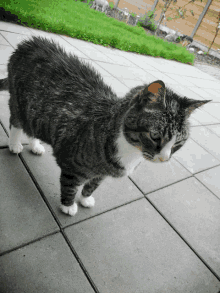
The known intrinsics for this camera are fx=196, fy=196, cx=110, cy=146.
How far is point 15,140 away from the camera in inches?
73.5

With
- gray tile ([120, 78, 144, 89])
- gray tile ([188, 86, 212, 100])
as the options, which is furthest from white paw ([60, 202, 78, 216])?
gray tile ([188, 86, 212, 100])

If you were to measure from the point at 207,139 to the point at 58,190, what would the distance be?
9.71 feet

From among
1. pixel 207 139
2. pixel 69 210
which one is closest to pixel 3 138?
pixel 69 210

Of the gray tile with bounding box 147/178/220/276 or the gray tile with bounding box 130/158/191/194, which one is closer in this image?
the gray tile with bounding box 147/178/220/276

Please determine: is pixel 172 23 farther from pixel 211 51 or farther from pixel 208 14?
pixel 211 51

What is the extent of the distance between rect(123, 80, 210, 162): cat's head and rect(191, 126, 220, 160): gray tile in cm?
230

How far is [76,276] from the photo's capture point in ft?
4.24

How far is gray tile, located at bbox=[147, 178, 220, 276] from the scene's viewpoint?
5.89ft

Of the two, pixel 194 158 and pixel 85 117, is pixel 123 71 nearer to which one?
pixel 194 158

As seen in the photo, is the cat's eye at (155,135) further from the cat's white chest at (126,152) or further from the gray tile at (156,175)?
the gray tile at (156,175)

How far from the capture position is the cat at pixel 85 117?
129cm

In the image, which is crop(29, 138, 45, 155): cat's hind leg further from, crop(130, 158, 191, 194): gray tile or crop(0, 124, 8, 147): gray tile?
crop(130, 158, 191, 194): gray tile

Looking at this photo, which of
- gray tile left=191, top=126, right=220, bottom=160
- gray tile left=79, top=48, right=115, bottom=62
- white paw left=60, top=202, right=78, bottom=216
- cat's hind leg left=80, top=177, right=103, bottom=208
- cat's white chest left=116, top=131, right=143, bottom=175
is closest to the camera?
cat's white chest left=116, top=131, right=143, bottom=175

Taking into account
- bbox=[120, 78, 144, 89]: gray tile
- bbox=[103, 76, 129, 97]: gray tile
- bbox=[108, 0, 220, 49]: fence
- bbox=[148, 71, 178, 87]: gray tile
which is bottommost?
bbox=[103, 76, 129, 97]: gray tile
